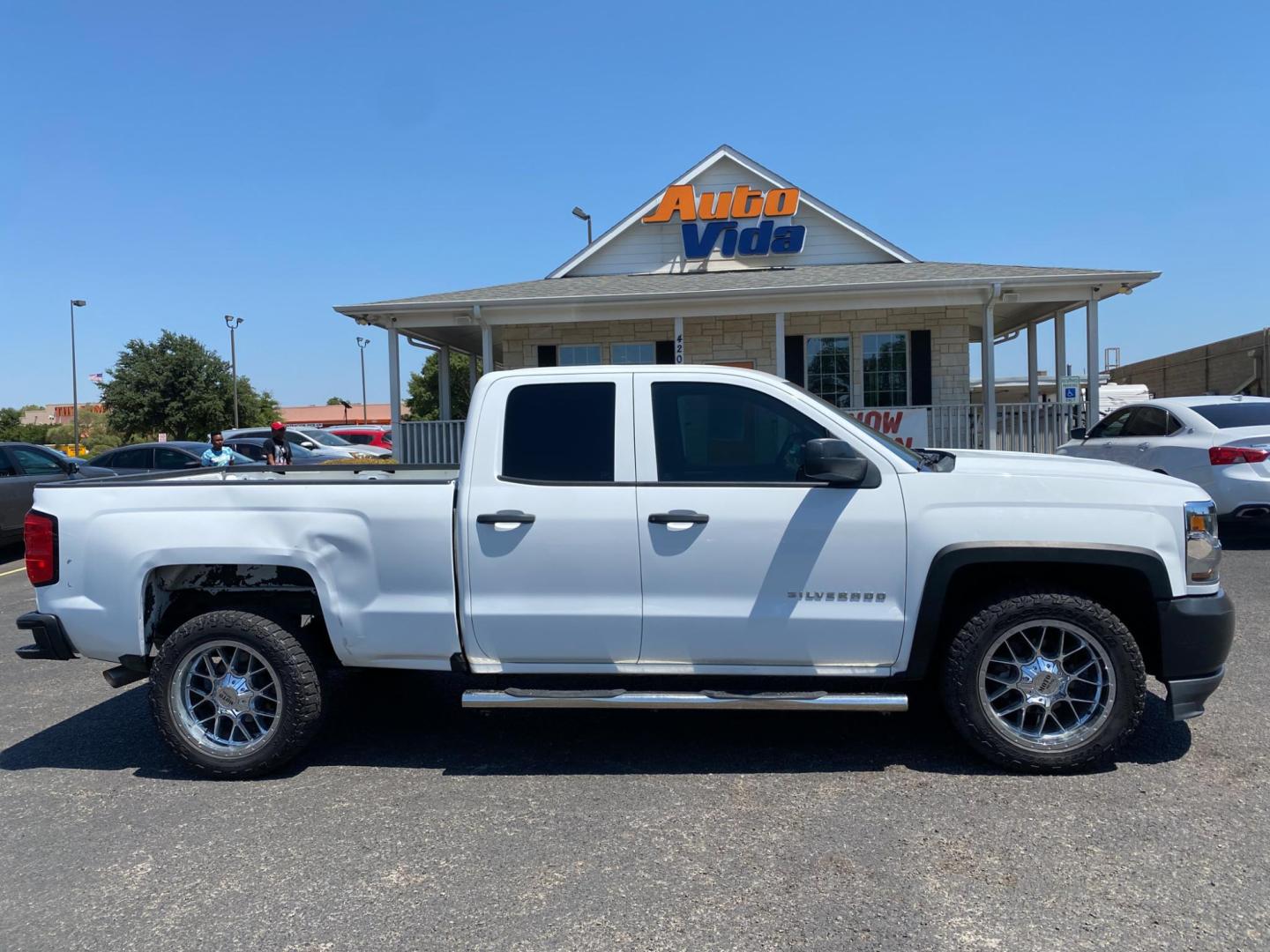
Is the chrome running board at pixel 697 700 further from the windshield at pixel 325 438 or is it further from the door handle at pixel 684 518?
the windshield at pixel 325 438

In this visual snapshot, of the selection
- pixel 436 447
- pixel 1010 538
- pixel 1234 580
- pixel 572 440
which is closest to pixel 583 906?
pixel 572 440

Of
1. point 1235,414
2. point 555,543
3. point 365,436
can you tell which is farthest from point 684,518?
point 365,436

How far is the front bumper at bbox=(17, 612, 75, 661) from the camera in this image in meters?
4.43

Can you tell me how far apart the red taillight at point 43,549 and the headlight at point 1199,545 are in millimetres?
5130

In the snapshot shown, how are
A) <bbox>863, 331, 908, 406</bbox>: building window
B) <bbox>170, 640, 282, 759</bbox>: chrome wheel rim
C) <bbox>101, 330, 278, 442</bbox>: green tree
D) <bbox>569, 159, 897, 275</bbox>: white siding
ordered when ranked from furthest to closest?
<bbox>101, 330, 278, 442</bbox>: green tree < <bbox>569, 159, 897, 275</bbox>: white siding < <bbox>863, 331, 908, 406</bbox>: building window < <bbox>170, 640, 282, 759</bbox>: chrome wheel rim

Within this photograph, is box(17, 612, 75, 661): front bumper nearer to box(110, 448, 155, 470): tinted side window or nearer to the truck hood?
the truck hood

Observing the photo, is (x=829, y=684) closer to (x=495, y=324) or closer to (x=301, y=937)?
(x=301, y=937)

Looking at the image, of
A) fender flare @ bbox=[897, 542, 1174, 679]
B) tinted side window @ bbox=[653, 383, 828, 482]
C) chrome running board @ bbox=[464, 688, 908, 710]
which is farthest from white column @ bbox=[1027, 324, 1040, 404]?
chrome running board @ bbox=[464, 688, 908, 710]

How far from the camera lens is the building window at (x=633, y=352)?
17031 millimetres

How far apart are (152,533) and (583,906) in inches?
106

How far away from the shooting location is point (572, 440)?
434 centimetres

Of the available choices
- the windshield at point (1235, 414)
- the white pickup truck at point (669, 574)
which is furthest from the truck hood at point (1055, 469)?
the windshield at point (1235, 414)

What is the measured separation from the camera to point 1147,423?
1091cm

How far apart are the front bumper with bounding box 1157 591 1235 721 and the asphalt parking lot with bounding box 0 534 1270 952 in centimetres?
37
